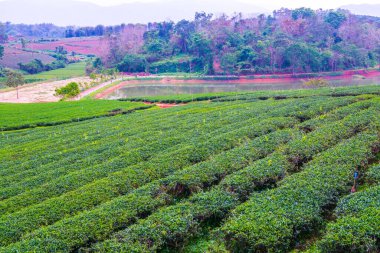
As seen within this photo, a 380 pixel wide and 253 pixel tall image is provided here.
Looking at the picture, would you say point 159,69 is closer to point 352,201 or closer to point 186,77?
point 186,77

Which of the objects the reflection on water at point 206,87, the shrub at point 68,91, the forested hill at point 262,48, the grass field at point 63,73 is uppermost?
the forested hill at point 262,48

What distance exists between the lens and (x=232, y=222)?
13.2m

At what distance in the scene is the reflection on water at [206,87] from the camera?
81750mm

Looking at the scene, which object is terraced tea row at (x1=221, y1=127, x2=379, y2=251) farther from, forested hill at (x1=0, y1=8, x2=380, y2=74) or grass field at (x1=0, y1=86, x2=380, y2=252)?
forested hill at (x1=0, y1=8, x2=380, y2=74)

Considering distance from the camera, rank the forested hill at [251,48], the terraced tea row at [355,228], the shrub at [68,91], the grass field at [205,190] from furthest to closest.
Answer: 1. the forested hill at [251,48]
2. the shrub at [68,91]
3. the grass field at [205,190]
4. the terraced tea row at [355,228]

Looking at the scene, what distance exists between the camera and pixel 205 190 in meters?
17.5

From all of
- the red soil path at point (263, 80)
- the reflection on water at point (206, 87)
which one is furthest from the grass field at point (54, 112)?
the red soil path at point (263, 80)

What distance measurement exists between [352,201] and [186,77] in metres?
85.1

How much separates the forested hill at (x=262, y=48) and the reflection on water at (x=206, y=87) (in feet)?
25.7

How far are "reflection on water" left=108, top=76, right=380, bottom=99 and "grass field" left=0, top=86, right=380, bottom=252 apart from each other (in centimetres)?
5319

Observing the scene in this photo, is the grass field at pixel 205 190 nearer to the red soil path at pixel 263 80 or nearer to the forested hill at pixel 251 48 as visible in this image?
the red soil path at pixel 263 80

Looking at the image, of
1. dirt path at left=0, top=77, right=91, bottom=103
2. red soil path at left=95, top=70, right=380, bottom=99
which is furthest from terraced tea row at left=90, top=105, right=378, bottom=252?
red soil path at left=95, top=70, right=380, bottom=99

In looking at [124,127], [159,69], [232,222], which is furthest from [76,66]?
[232,222]

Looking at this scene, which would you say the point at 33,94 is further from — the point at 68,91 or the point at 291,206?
the point at 291,206
